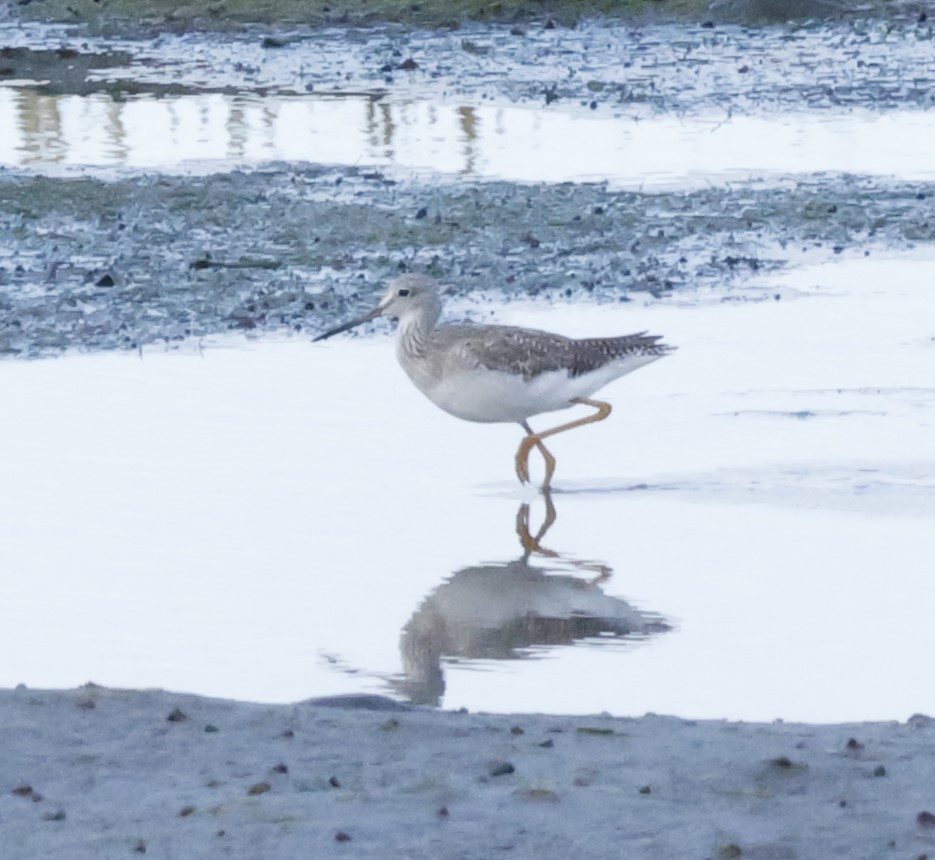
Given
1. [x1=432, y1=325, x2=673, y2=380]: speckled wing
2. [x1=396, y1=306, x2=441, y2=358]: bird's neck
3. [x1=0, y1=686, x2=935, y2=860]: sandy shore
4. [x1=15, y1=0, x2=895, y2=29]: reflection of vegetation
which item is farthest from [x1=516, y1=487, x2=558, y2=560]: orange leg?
[x1=15, y1=0, x2=895, y2=29]: reflection of vegetation

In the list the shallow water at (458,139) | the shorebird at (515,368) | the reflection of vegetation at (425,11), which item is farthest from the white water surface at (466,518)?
the reflection of vegetation at (425,11)

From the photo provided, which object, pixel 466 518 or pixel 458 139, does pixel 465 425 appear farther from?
pixel 458 139

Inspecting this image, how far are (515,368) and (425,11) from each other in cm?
1940

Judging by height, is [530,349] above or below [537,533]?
above

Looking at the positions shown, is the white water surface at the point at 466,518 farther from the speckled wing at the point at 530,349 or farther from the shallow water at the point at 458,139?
the shallow water at the point at 458,139

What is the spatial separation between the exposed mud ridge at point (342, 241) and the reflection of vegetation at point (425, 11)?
36.4ft

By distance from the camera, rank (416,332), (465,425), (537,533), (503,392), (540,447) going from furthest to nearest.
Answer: (465,425)
(416,332)
(540,447)
(503,392)
(537,533)

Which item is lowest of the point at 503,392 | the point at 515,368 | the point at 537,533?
the point at 537,533

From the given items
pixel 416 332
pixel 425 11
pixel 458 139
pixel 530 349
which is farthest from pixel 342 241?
pixel 425 11

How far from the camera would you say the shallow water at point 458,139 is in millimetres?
18125

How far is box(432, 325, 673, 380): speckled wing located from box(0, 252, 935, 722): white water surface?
1.41ft

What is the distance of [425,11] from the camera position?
28625mm

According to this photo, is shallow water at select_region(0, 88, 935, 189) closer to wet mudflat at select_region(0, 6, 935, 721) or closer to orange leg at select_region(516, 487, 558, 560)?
wet mudflat at select_region(0, 6, 935, 721)

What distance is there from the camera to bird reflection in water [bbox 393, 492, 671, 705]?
7.49 m
